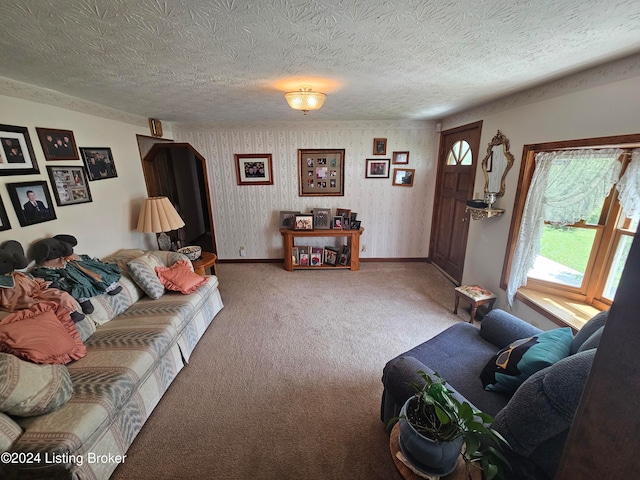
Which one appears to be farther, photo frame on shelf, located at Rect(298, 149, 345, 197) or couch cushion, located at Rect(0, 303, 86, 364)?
photo frame on shelf, located at Rect(298, 149, 345, 197)

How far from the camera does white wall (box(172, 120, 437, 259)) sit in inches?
154

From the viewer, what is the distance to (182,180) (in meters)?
5.08

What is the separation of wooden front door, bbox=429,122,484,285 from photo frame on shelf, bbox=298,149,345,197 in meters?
1.49

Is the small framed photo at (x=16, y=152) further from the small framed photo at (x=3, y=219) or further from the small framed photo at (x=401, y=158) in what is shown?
the small framed photo at (x=401, y=158)

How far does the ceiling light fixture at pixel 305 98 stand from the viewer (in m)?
2.08

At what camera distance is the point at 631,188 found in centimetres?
168

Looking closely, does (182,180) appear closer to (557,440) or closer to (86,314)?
(86,314)

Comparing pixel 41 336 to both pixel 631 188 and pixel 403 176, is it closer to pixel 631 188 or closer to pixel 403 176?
pixel 631 188

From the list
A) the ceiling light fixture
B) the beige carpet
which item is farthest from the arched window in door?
the ceiling light fixture

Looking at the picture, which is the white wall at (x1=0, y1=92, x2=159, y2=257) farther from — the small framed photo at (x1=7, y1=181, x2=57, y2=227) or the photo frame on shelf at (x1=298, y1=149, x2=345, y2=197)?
the photo frame on shelf at (x1=298, y1=149, x2=345, y2=197)

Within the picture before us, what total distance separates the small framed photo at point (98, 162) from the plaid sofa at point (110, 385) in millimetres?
840

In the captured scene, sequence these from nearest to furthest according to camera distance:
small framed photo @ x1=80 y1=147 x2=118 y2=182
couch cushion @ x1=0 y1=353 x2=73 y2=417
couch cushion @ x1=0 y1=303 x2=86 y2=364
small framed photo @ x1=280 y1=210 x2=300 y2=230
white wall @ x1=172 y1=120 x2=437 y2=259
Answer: couch cushion @ x1=0 y1=353 x2=73 y2=417 → couch cushion @ x1=0 y1=303 x2=86 y2=364 → small framed photo @ x1=80 y1=147 x2=118 y2=182 → white wall @ x1=172 y1=120 x2=437 y2=259 → small framed photo @ x1=280 y1=210 x2=300 y2=230

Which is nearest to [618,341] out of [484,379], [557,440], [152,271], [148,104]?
[557,440]

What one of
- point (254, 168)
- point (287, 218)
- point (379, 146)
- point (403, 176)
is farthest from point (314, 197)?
point (403, 176)
